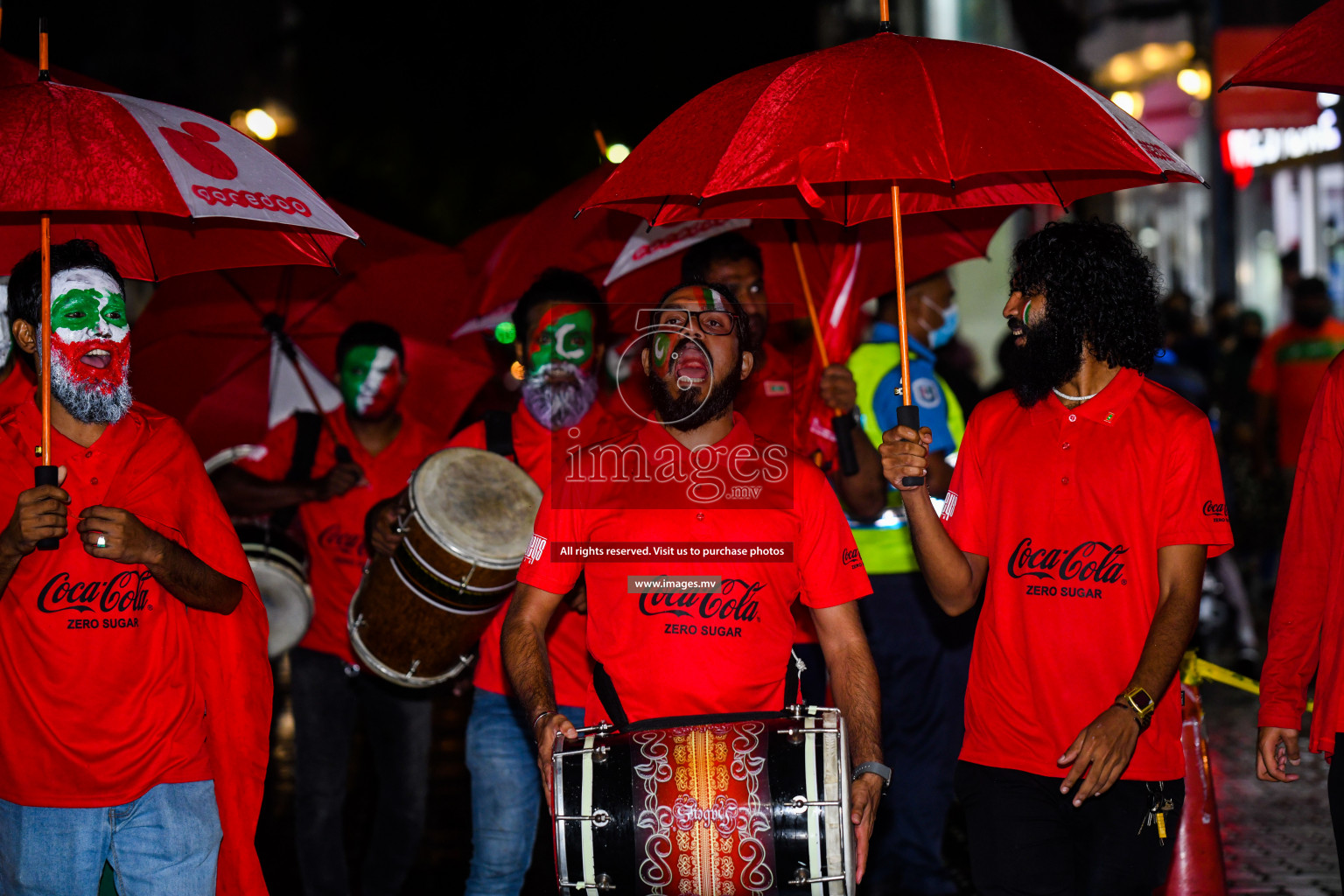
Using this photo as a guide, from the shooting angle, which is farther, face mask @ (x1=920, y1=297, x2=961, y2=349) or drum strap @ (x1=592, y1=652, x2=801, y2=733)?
face mask @ (x1=920, y1=297, x2=961, y2=349)

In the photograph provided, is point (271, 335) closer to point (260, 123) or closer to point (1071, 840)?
point (260, 123)

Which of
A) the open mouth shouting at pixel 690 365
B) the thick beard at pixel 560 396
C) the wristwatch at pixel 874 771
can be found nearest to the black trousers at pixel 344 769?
the thick beard at pixel 560 396

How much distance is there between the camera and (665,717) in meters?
4.00

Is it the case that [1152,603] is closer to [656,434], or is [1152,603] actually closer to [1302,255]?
[656,434]

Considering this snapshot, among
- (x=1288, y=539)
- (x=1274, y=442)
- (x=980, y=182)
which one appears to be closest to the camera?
(x=1288, y=539)

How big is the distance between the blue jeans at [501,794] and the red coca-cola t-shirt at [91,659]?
143 centimetres

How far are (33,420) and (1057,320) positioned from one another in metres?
3.03

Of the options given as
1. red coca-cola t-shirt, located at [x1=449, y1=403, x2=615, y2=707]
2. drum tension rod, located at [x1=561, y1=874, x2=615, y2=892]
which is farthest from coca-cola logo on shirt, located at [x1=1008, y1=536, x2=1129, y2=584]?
red coca-cola t-shirt, located at [x1=449, y1=403, x2=615, y2=707]

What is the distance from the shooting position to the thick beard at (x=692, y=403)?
4.29 m

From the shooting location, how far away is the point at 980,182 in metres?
4.89

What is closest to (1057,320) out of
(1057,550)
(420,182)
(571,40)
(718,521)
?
(1057,550)

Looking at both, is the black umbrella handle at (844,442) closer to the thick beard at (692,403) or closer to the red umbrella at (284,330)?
the thick beard at (692,403)

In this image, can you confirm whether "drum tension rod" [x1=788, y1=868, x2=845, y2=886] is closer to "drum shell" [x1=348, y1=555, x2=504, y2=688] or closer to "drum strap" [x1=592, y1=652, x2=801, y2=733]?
"drum strap" [x1=592, y1=652, x2=801, y2=733]

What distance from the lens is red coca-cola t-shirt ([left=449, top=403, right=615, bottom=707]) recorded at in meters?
5.55
